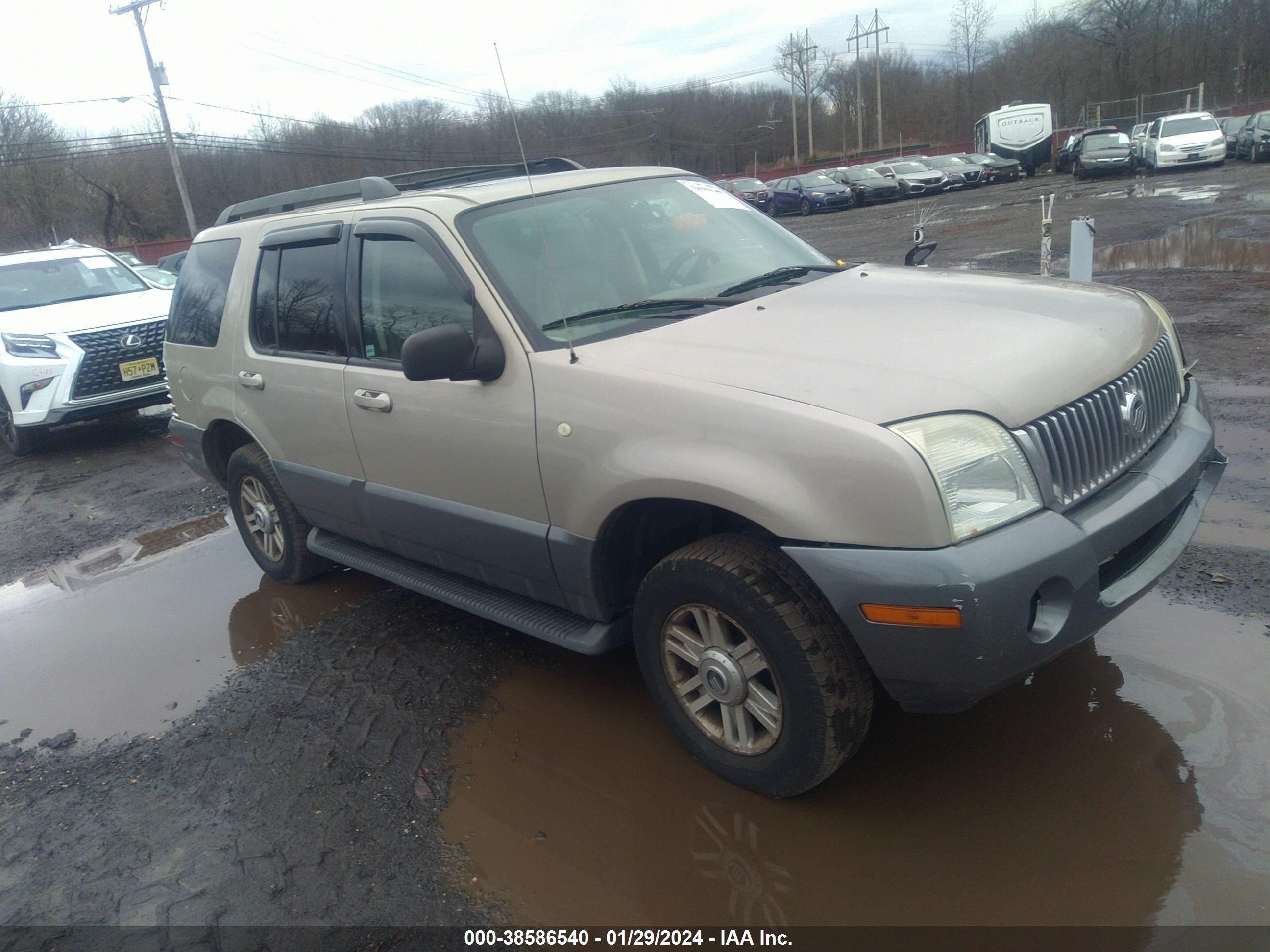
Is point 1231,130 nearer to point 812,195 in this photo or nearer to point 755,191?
point 812,195

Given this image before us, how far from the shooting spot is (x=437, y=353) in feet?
10.2

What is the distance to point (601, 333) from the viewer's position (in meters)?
3.26

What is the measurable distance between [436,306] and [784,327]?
4.51ft

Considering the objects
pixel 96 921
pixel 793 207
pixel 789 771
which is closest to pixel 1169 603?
pixel 789 771

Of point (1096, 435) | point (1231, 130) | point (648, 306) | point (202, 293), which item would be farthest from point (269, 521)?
point (1231, 130)

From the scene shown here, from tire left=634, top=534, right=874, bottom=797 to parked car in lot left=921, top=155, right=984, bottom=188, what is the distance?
35.5 meters

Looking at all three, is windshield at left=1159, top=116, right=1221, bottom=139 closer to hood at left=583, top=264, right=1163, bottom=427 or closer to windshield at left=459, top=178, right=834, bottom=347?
windshield at left=459, top=178, right=834, bottom=347

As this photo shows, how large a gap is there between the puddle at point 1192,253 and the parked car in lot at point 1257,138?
1807 centimetres

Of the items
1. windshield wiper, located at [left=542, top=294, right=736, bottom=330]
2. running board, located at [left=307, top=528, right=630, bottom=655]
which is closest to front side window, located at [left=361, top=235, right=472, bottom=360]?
windshield wiper, located at [left=542, top=294, right=736, bottom=330]

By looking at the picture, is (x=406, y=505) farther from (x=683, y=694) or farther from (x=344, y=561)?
(x=683, y=694)

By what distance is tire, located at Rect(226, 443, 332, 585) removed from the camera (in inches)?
193

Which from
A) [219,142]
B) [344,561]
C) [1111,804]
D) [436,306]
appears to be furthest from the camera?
[219,142]

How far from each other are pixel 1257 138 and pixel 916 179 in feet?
34.5

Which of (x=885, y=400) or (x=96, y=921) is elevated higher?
(x=885, y=400)
